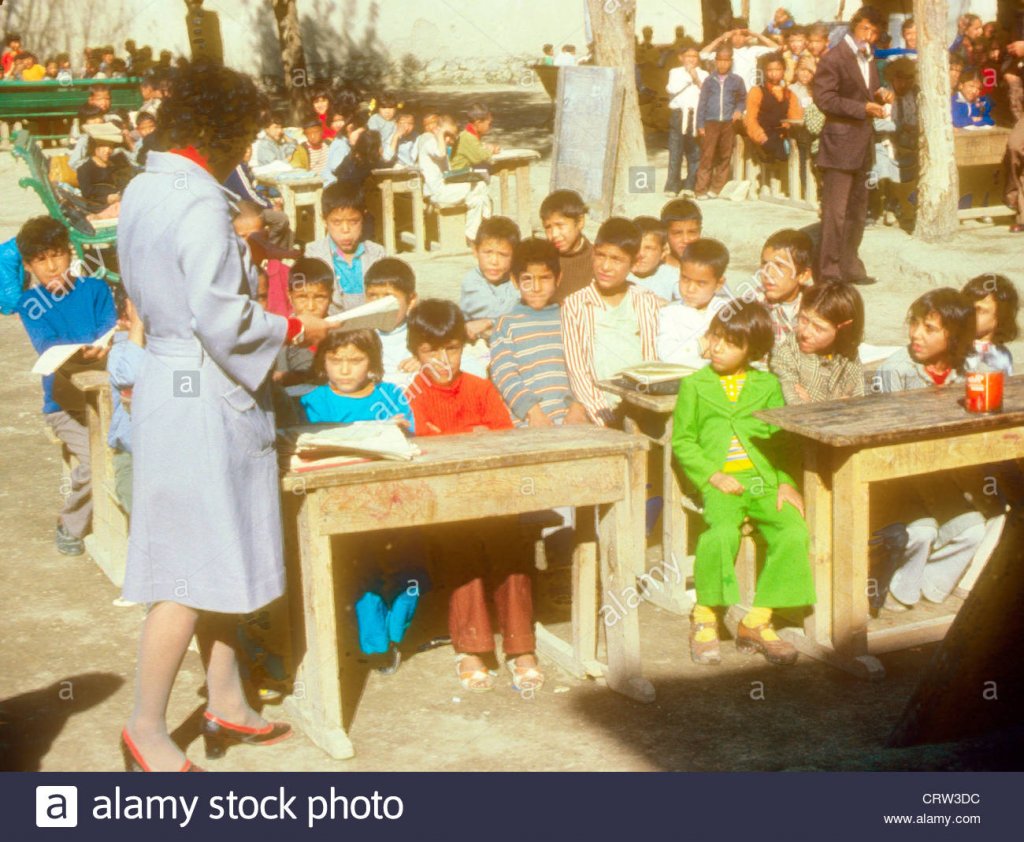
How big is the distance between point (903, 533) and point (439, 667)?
173 centimetres

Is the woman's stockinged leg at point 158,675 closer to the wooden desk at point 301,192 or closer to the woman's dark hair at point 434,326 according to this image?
the woman's dark hair at point 434,326

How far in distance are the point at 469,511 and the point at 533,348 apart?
1566 millimetres

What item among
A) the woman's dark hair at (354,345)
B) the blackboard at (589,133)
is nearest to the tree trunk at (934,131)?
the blackboard at (589,133)

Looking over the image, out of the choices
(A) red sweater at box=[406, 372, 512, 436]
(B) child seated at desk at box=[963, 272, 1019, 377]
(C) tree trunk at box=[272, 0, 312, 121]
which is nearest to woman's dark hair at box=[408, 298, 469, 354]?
(A) red sweater at box=[406, 372, 512, 436]

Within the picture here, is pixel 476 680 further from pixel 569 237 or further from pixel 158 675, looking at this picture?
pixel 569 237

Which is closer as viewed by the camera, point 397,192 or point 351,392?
point 351,392

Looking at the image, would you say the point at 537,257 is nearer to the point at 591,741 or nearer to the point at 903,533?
the point at 903,533

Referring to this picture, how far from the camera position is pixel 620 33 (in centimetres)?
1173

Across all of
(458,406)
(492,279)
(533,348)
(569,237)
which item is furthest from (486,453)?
(569,237)

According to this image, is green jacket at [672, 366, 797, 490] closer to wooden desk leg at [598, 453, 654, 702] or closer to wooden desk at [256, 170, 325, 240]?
wooden desk leg at [598, 453, 654, 702]

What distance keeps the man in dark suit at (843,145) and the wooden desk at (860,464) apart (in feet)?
17.2

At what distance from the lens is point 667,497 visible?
18.3ft

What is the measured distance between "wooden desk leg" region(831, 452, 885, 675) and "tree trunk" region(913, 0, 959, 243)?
7.11m

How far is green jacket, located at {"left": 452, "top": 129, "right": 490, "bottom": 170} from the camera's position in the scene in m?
14.1
